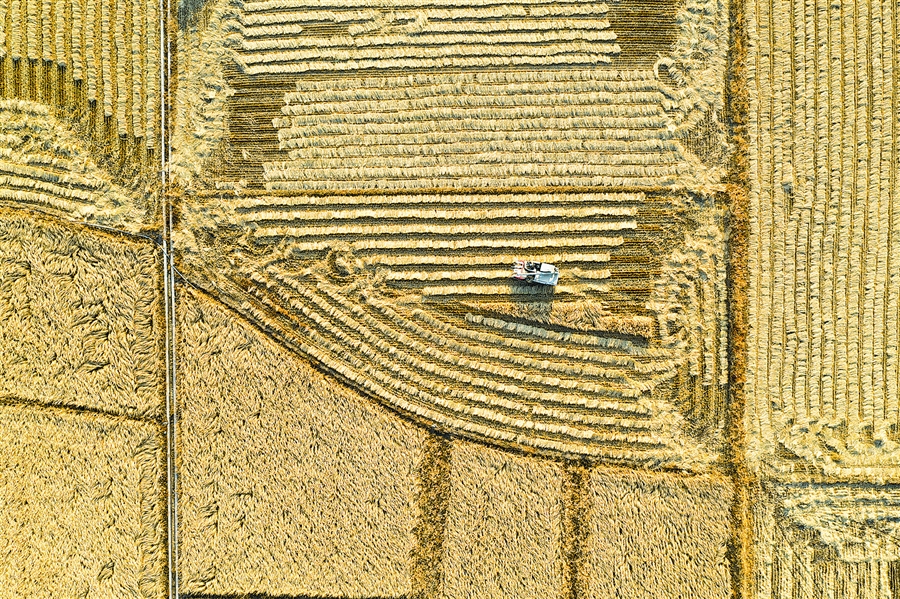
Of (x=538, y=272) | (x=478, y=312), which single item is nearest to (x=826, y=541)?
(x=538, y=272)

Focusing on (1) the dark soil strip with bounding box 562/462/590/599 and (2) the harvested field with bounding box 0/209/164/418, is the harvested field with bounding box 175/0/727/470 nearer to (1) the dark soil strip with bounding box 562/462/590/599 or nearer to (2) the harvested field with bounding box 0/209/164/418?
(1) the dark soil strip with bounding box 562/462/590/599

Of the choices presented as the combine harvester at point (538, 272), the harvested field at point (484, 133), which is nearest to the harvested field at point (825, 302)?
the harvested field at point (484, 133)

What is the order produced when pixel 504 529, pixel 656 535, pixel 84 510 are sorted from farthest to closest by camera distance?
pixel 84 510
pixel 504 529
pixel 656 535

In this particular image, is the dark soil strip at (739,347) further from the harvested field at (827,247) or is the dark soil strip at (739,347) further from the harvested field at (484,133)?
the harvested field at (484,133)

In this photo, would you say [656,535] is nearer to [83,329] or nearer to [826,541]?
[826,541]

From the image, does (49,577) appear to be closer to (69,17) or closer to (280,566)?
(280,566)
